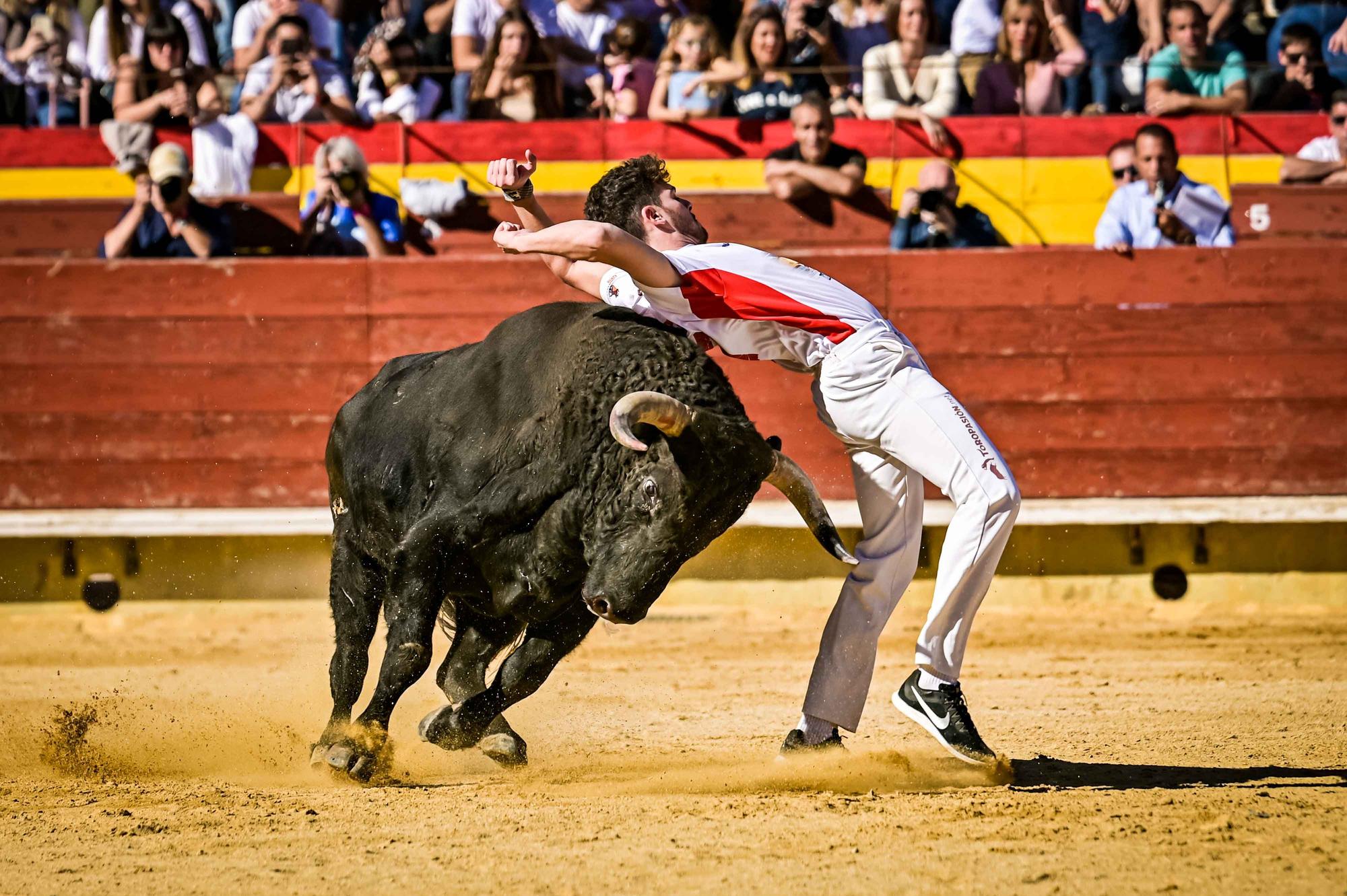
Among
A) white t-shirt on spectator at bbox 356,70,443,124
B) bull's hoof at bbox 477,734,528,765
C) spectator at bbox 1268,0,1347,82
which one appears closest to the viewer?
bull's hoof at bbox 477,734,528,765

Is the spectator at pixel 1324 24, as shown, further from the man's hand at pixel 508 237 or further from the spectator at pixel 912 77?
the man's hand at pixel 508 237

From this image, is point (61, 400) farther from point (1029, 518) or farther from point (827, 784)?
point (827, 784)

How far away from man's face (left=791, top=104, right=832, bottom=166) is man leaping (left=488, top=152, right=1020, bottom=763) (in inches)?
127

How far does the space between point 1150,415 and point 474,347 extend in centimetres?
394

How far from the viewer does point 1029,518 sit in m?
6.65

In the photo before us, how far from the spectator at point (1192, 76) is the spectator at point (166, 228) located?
14.5ft

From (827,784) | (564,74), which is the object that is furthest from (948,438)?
(564,74)

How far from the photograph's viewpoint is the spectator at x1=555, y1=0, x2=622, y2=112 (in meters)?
7.38

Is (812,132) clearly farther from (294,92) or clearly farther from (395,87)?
(294,92)

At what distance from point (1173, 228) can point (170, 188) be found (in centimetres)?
457

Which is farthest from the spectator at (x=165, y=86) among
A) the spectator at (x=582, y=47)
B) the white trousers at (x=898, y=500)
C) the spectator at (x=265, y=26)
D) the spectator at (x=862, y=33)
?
the white trousers at (x=898, y=500)

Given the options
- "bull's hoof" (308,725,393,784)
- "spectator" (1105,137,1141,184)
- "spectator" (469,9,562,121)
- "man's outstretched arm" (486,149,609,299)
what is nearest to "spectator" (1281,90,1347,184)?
"spectator" (1105,137,1141,184)

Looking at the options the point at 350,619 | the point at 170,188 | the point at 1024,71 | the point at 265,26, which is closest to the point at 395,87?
the point at 265,26

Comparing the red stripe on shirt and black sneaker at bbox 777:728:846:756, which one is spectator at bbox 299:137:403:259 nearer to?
the red stripe on shirt
